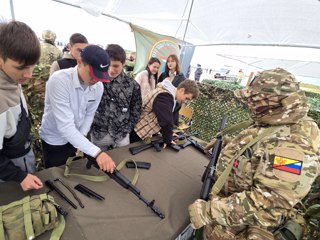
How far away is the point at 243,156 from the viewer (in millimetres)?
1183

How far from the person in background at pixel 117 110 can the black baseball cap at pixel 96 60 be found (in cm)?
52

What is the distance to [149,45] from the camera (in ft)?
16.5

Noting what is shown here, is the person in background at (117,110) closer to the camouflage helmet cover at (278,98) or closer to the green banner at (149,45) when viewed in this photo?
the camouflage helmet cover at (278,98)

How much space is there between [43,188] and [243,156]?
130 centimetres

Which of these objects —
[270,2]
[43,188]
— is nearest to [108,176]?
[43,188]

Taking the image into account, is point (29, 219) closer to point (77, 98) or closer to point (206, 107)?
point (77, 98)

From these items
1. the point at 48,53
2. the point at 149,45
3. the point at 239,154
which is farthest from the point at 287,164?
the point at 149,45

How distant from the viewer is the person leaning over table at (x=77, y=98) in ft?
4.40

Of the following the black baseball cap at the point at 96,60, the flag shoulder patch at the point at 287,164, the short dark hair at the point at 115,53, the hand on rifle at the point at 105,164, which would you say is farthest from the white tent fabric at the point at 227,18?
the hand on rifle at the point at 105,164

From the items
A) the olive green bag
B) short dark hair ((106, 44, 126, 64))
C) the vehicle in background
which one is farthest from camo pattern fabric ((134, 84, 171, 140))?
the vehicle in background

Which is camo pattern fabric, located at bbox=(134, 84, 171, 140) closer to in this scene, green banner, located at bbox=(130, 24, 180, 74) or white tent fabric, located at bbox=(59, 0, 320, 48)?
white tent fabric, located at bbox=(59, 0, 320, 48)

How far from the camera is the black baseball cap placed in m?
1.31

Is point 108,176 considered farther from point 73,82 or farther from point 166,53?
point 166,53

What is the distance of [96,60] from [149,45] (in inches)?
160
